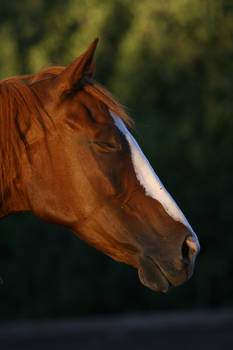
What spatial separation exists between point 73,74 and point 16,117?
21 cm

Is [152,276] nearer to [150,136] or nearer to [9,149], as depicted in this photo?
[9,149]

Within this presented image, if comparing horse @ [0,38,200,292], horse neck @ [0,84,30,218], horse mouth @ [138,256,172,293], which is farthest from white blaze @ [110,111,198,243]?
horse neck @ [0,84,30,218]

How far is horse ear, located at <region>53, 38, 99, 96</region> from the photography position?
1540 millimetres

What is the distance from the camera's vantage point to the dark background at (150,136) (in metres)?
5.88

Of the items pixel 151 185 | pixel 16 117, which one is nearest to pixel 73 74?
pixel 16 117

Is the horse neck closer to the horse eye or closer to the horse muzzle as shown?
the horse eye

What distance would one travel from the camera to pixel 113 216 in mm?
1607

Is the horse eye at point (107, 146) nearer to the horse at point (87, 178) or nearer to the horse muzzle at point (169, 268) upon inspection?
the horse at point (87, 178)

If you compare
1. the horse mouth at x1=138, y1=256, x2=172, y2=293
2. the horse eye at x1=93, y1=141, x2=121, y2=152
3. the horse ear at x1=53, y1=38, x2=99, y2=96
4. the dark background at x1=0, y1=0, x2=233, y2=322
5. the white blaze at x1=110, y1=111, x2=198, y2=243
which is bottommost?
the dark background at x1=0, y1=0, x2=233, y2=322

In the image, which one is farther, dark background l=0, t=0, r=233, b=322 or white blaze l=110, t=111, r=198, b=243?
dark background l=0, t=0, r=233, b=322

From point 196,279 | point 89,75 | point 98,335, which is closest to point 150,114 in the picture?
point 196,279

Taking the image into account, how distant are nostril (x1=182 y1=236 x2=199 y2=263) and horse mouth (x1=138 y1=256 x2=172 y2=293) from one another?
0.08 meters

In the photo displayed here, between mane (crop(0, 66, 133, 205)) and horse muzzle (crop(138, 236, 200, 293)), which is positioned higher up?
mane (crop(0, 66, 133, 205))

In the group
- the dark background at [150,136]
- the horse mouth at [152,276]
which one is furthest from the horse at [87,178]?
the dark background at [150,136]
